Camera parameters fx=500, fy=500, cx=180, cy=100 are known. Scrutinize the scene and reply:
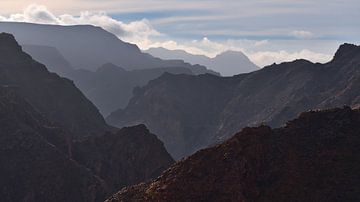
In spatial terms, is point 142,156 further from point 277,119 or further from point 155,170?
point 277,119

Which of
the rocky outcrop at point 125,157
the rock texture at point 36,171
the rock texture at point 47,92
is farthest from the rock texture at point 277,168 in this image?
the rock texture at point 47,92

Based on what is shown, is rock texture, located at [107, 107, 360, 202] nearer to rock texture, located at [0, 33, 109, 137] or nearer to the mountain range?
the mountain range

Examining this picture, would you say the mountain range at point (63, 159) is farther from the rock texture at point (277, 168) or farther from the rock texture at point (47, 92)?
the rock texture at point (277, 168)

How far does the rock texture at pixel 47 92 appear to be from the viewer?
13012 cm

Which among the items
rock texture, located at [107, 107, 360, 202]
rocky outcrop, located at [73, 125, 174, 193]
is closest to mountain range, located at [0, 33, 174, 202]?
rocky outcrop, located at [73, 125, 174, 193]

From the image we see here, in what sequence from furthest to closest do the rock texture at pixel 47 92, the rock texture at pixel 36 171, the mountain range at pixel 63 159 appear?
1. the rock texture at pixel 47 92
2. the mountain range at pixel 63 159
3. the rock texture at pixel 36 171

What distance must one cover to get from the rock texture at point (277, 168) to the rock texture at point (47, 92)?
91.6 metres

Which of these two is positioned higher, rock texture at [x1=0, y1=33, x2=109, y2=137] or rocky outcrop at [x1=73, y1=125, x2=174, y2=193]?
rock texture at [x1=0, y1=33, x2=109, y2=137]

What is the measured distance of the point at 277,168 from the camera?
3741 cm

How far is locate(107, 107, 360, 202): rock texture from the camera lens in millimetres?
35469

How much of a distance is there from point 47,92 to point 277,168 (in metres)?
109

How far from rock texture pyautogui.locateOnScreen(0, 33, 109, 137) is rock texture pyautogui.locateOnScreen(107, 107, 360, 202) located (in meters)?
91.6

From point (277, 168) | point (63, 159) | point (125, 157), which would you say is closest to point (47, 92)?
point (125, 157)

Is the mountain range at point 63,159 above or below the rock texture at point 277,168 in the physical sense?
below
